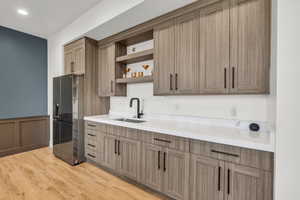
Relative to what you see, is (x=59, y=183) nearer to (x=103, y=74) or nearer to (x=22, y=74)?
(x=103, y=74)

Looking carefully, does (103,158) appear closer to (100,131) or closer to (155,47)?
(100,131)

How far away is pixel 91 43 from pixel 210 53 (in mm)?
2475

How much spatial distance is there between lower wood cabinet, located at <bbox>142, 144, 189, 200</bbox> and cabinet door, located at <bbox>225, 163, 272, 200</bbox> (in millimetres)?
421

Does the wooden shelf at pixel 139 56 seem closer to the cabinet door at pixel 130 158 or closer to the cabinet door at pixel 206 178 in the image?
the cabinet door at pixel 130 158

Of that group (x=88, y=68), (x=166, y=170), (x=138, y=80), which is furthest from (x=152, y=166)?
(x=88, y=68)

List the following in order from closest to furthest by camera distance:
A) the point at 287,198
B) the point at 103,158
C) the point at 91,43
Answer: the point at 287,198 < the point at 103,158 < the point at 91,43

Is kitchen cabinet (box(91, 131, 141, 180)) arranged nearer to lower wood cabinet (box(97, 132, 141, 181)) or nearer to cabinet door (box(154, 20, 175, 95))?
lower wood cabinet (box(97, 132, 141, 181))

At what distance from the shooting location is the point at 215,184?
4.75 feet

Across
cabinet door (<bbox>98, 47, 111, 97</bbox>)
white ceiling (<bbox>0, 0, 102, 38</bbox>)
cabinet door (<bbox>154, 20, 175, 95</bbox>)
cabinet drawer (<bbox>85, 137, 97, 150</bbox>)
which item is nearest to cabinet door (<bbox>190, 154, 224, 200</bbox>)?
cabinet door (<bbox>154, 20, 175, 95</bbox>)

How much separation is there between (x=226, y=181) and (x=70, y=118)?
2.80 meters

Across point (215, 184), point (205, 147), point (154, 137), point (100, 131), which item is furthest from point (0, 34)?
point (215, 184)

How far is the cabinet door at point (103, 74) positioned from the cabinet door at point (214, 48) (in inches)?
74.9

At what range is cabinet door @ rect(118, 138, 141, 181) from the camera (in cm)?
208

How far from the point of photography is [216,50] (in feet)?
5.82
